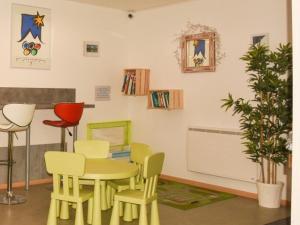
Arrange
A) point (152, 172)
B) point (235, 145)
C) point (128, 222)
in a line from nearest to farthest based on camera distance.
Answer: point (152, 172) < point (128, 222) < point (235, 145)

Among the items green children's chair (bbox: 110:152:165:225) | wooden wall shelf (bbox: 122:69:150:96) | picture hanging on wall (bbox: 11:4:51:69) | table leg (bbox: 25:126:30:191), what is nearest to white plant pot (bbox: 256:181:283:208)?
green children's chair (bbox: 110:152:165:225)

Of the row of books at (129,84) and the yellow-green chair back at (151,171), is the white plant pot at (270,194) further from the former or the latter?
the row of books at (129,84)

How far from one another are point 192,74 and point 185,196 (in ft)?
5.94

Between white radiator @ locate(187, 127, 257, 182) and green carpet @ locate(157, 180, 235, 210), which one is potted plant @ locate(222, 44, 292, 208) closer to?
white radiator @ locate(187, 127, 257, 182)

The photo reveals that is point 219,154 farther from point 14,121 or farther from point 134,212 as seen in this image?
point 14,121

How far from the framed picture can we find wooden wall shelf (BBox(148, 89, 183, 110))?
0.37 m

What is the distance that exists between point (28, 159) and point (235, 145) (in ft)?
8.88

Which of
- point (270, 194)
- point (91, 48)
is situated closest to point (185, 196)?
point (270, 194)

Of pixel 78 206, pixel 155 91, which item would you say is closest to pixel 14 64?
pixel 155 91

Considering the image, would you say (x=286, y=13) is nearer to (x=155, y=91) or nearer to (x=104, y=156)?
(x=155, y=91)

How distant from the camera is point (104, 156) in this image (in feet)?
13.9

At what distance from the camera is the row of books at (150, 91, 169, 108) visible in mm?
5938

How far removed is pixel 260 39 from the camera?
16.3ft
